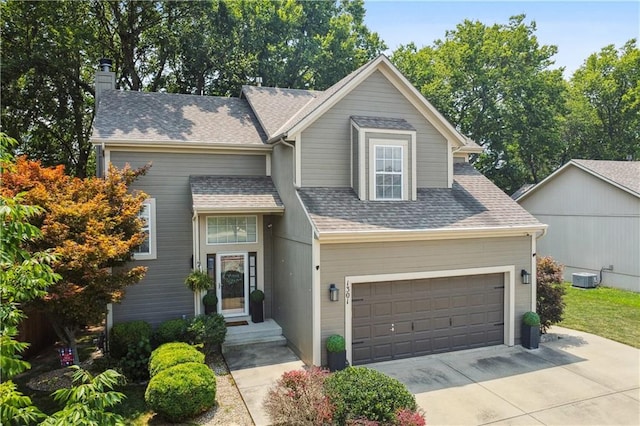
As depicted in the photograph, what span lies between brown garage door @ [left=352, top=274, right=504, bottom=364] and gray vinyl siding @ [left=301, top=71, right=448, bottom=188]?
10.5 ft

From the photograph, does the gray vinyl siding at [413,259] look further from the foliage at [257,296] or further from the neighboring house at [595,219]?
the neighboring house at [595,219]

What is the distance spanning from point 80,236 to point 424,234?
27.2 ft

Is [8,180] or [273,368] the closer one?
[8,180]

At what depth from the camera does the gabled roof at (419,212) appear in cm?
1090

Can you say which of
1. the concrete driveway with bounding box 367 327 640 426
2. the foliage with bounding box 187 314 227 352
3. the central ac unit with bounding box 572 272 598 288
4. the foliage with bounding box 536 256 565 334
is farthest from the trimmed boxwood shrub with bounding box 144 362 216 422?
the central ac unit with bounding box 572 272 598 288

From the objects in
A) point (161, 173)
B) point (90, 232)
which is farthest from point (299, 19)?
point (90, 232)

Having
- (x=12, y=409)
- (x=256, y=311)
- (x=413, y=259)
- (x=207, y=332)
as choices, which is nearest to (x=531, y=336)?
(x=413, y=259)

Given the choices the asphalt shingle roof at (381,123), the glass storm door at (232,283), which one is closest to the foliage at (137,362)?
the glass storm door at (232,283)

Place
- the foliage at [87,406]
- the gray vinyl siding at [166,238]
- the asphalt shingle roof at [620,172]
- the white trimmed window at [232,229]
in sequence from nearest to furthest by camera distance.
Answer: the foliage at [87,406]
the gray vinyl siding at [166,238]
the white trimmed window at [232,229]
the asphalt shingle roof at [620,172]

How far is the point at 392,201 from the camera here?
12.2 metres

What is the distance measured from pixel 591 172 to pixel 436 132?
42.7 ft

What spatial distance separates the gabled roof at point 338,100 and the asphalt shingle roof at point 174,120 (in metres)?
0.55

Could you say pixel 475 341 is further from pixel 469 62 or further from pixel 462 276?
pixel 469 62

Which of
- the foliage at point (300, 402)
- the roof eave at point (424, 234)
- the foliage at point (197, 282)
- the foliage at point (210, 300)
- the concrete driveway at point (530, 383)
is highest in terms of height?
the roof eave at point (424, 234)
